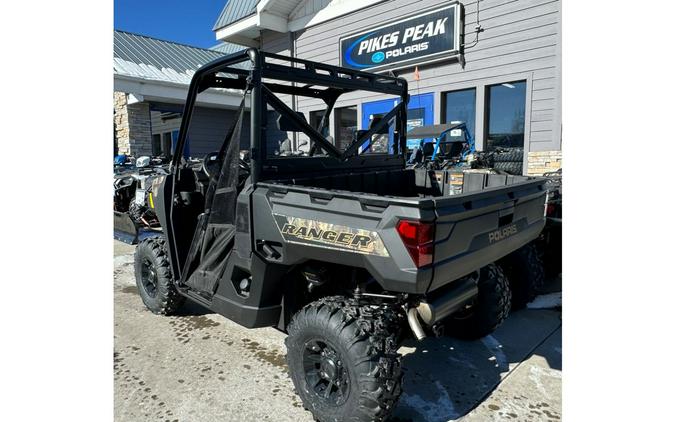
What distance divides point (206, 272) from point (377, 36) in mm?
7837

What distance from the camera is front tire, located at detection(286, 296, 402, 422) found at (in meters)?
2.26

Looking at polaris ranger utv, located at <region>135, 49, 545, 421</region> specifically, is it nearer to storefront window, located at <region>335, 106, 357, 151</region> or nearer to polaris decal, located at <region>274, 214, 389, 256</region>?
polaris decal, located at <region>274, 214, 389, 256</region>

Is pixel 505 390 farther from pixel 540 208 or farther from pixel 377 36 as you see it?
pixel 377 36

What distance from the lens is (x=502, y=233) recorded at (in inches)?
104

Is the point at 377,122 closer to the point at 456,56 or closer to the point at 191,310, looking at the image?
the point at 191,310

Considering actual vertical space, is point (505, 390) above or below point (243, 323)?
below

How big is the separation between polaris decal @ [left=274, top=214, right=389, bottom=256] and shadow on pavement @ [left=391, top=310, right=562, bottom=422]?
109 cm

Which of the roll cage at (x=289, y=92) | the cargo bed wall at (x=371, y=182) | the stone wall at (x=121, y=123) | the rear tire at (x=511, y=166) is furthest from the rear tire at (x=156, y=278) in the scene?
the stone wall at (x=121, y=123)

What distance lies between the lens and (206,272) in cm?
329

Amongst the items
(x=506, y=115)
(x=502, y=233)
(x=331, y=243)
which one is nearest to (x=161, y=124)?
(x=506, y=115)

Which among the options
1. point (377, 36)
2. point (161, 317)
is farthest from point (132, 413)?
point (377, 36)

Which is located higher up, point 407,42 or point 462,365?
point 407,42

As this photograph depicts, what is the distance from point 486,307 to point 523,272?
78cm

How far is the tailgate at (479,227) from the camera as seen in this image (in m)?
2.16
